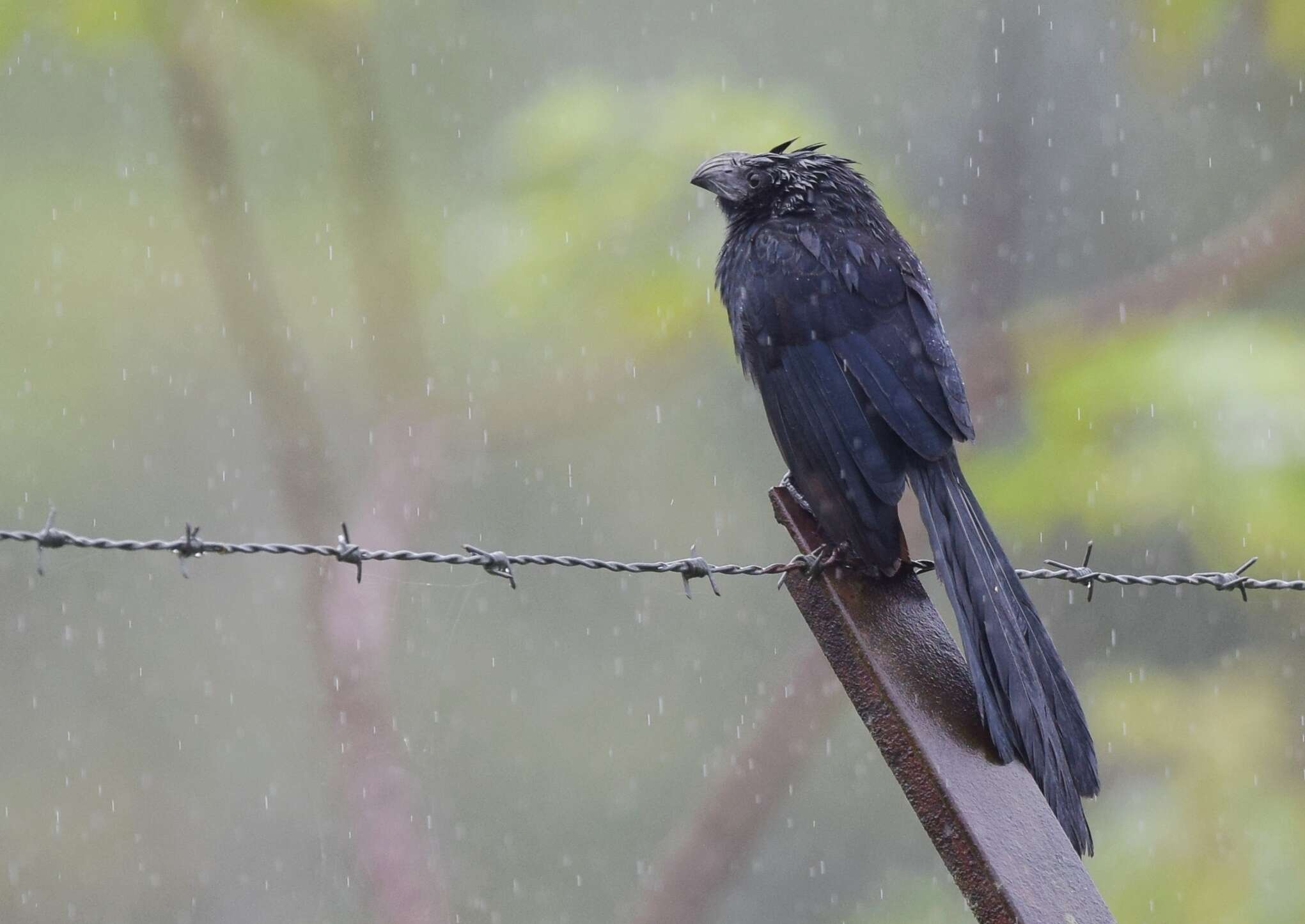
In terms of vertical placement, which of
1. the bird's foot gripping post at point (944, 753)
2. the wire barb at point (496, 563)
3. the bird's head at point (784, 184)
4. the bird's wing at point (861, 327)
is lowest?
the bird's foot gripping post at point (944, 753)

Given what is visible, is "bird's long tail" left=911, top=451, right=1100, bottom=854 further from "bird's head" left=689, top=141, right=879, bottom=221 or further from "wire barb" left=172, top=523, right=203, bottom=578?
"wire barb" left=172, top=523, right=203, bottom=578

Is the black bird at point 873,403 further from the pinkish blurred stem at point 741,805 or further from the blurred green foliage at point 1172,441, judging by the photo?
the pinkish blurred stem at point 741,805

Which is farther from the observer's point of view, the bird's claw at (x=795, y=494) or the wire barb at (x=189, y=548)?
the bird's claw at (x=795, y=494)

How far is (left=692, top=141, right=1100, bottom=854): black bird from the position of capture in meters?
2.05

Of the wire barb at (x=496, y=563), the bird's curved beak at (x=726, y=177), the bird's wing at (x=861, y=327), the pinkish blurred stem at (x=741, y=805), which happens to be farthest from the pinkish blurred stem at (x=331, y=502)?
the wire barb at (x=496, y=563)

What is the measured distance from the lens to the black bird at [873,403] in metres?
2.05

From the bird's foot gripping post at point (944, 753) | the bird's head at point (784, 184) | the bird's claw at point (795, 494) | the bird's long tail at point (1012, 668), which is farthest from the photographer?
the bird's head at point (784, 184)

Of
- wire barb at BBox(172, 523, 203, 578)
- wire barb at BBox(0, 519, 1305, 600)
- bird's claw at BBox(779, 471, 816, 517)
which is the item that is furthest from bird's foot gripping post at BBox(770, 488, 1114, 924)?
wire barb at BBox(172, 523, 203, 578)

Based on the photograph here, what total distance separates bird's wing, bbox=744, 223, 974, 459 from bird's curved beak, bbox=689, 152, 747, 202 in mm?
345

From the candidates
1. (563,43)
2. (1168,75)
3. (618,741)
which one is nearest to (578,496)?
(618,741)

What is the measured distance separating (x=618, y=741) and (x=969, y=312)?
4.62m

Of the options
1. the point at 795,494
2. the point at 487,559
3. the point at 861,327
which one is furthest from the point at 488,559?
the point at 861,327

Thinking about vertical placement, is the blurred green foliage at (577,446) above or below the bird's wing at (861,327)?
above

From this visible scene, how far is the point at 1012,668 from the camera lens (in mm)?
2029
